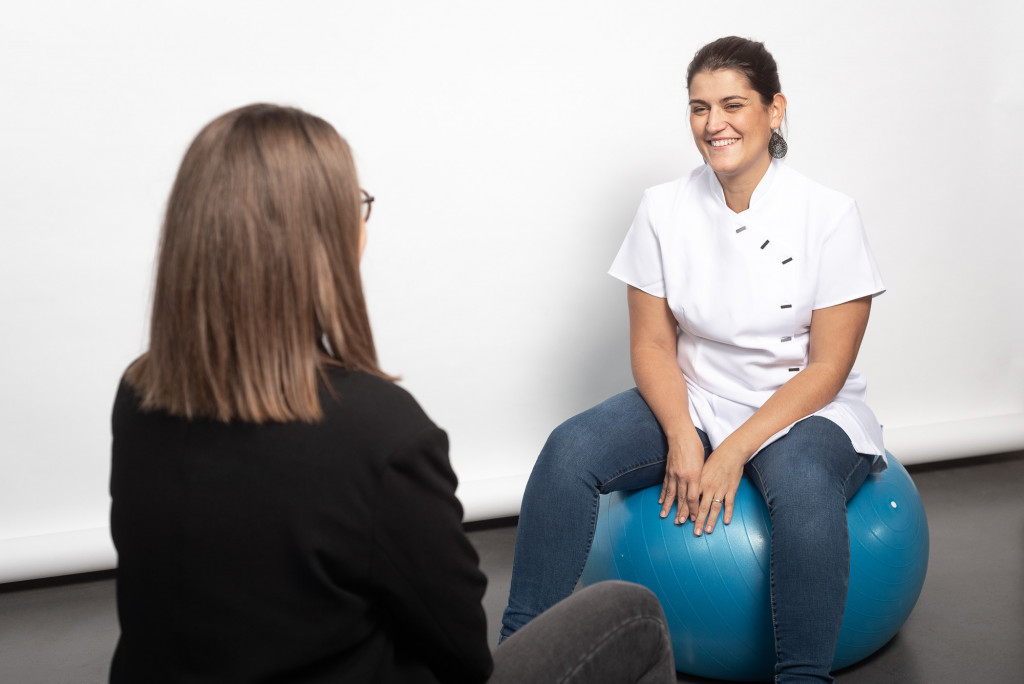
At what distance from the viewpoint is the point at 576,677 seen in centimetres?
105

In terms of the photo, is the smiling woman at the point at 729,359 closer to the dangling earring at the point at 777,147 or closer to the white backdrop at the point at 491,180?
the dangling earring at the point at 777,147

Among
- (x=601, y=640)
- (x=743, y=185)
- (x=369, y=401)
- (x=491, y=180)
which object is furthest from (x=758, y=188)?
(x=369, y=401)

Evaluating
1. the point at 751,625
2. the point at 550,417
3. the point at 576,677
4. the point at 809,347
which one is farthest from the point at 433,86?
the point at 576,677

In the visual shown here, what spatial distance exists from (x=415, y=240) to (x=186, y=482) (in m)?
1.88

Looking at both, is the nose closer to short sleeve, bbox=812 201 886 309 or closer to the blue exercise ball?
short sleeve, bbox=812 201 886 309

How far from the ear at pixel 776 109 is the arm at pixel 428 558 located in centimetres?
136

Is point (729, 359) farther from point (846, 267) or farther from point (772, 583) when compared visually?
point (772, 583)

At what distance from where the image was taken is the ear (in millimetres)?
2000

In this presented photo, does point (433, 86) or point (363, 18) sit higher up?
point (363, 18)

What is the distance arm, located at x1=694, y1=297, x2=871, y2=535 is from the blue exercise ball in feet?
0.13

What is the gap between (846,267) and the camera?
6.27ft

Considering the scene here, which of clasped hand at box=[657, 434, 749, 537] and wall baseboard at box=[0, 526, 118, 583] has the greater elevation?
clasped hand at box=[657, 434, 749, 537]

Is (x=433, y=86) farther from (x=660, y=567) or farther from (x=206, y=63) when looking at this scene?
(x=660, y=567)

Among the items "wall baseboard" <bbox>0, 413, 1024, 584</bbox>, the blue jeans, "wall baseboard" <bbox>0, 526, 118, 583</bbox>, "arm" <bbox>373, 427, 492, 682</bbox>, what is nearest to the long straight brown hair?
"arm" <bbox>373, 427, 492, 682</bbox>
